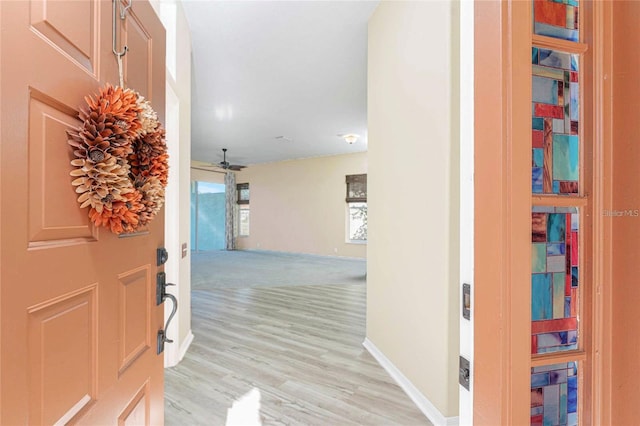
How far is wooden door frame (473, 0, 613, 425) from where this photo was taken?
22.4 inches

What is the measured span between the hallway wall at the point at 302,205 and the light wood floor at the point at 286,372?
5.18 m

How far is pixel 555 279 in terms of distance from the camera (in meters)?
0.63

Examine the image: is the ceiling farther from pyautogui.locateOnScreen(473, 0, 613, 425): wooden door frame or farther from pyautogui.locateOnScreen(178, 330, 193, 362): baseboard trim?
pyautogui.locateOnScreen(178, 330, 193, 362): baseboard trim

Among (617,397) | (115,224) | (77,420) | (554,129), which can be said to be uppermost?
(554,129)

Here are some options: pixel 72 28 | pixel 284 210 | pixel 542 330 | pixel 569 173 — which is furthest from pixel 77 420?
pixel 284 210

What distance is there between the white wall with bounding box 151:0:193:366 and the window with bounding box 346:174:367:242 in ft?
20.9

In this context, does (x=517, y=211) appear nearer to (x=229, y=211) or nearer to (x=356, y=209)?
(x=356, y=209)

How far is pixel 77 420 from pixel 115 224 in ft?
1.57

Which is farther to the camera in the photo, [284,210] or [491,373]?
[284,210]

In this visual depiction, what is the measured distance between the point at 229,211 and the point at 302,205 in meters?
3.04

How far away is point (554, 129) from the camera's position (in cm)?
63

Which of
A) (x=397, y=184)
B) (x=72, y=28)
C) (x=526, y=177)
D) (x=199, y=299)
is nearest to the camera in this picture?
Answer: (x=526, y=177)

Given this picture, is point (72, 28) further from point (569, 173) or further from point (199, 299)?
point (199, 299)

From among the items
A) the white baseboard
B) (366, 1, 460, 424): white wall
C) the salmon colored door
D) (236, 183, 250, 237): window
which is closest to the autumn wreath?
the salmon colored door
